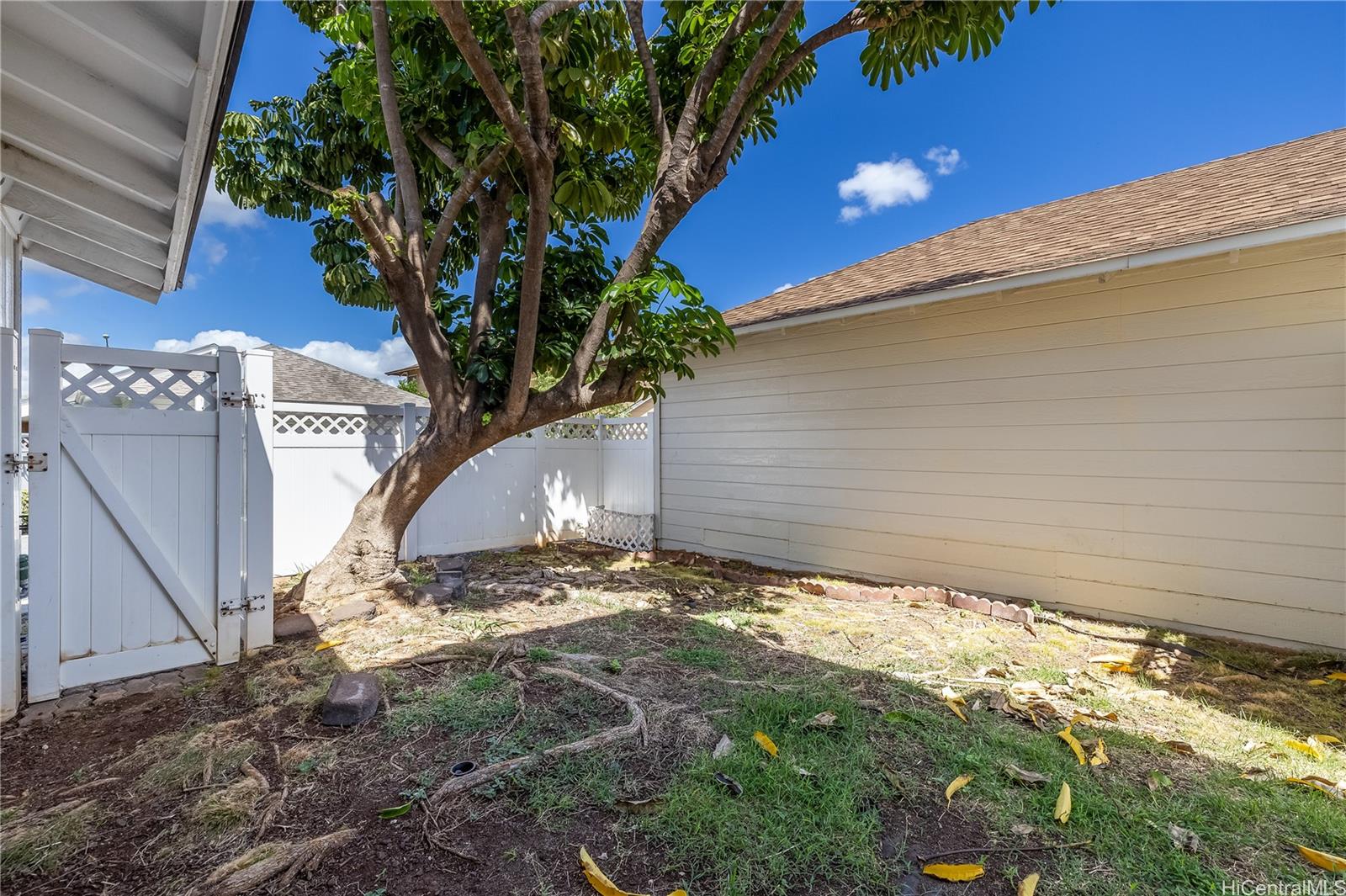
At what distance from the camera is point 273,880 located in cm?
159

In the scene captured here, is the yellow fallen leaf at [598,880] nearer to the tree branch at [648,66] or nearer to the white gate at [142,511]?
the white gate at [142,511]

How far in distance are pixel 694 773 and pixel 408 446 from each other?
4.97 metres

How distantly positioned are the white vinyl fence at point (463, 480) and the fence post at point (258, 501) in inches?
86.8

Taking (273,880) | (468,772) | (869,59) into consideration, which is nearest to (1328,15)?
(869,59)

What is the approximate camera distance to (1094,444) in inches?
170

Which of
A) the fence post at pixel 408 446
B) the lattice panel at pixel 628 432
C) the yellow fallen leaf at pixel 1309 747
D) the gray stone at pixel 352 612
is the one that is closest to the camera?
the yellow fallen leaf at pixel 1309 747

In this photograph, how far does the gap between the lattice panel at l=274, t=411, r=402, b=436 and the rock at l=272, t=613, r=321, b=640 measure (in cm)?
211

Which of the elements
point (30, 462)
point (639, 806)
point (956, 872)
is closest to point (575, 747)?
point (639, 806)

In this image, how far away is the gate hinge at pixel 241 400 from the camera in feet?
10.6

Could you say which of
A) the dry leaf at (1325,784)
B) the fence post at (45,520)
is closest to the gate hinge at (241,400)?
the fence post at (45,520)

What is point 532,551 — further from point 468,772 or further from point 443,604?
point 468,772

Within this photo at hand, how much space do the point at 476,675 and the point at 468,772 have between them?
949 millimetres

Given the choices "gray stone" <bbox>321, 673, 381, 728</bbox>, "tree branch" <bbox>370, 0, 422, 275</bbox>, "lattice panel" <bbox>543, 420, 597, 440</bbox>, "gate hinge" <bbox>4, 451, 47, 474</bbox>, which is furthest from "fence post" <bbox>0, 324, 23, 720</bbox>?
"lattice panel" <bbox>543, 420, 597, 440</bbox>

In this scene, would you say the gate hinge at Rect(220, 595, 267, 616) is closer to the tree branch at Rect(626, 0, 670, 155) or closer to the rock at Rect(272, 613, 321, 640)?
the rock at Rect(272, 613, 321, 640)
